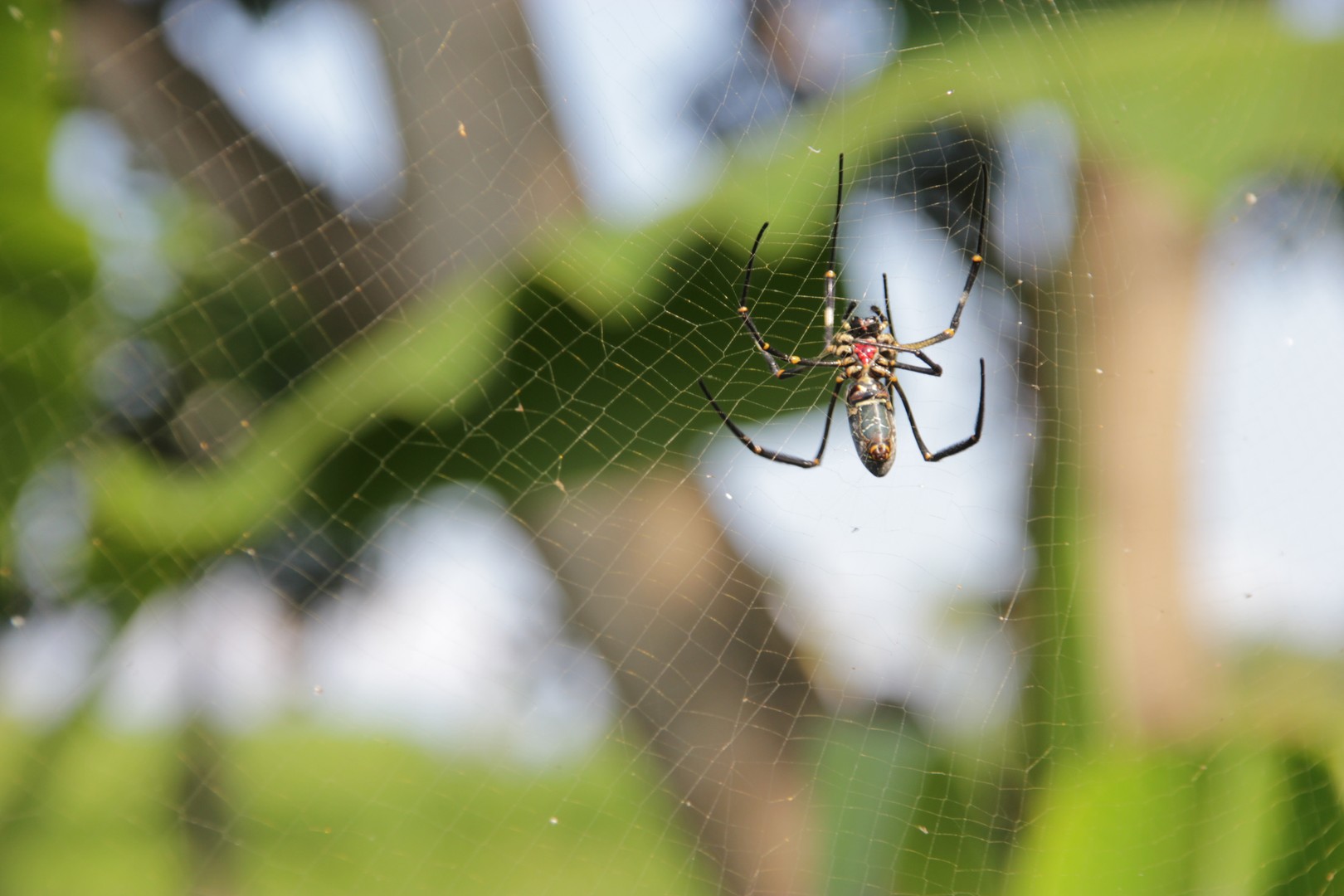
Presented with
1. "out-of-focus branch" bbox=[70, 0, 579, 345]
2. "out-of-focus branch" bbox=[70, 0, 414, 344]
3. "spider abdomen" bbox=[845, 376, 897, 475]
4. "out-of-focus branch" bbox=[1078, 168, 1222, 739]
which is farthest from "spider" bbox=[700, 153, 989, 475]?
"out-of-focus branch" bbox=[70, 0, 414, 344]

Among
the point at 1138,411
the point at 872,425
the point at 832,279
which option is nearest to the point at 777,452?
the point at 872,425

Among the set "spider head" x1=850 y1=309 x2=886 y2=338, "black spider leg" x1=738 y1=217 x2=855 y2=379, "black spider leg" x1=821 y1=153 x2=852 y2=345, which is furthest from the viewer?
"spider head" x1=850 y1=309 x2=886 y2=338

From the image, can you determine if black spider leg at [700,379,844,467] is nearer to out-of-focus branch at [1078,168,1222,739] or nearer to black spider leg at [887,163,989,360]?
black spider leg at [887,163,989,360]

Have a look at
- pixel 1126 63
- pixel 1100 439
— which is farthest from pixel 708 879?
pixel 1126 63

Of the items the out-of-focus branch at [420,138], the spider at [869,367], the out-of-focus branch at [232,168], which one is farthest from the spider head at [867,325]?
the out-of-focus branch at [232,168]

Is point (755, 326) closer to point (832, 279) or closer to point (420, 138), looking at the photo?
point (832, 279)
